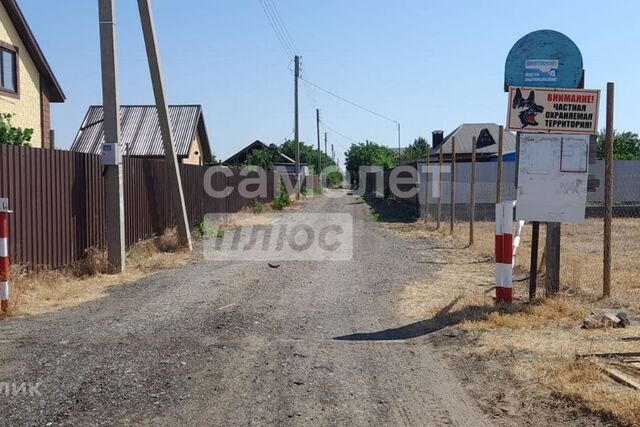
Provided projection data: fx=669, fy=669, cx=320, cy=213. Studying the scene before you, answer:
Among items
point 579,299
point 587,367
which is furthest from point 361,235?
point 587,367

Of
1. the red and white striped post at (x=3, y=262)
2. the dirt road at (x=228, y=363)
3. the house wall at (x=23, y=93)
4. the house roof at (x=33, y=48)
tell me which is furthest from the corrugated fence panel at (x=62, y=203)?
the house roof at (x=33, y=48)

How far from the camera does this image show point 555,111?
7707mm

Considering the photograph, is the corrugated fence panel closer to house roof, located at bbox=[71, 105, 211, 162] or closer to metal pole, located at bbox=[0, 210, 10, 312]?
metal pole, located at bbox=[0, 210, 10, 312]

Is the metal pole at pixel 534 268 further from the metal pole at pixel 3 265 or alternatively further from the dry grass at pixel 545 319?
the metal pole at pixel 3 265

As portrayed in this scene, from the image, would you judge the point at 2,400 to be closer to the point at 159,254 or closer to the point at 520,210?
the point at 520,210

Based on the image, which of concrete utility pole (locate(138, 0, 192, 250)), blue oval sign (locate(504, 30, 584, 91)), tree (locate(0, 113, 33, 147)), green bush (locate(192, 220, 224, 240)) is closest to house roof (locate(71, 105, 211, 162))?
green bush (locate(192, 220, 224, 240))

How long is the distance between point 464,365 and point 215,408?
7.11 feet

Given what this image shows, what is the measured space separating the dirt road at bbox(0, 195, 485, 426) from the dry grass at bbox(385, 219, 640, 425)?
0.54 meters

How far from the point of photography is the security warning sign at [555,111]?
765cm

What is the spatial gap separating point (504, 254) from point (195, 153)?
31590 mm

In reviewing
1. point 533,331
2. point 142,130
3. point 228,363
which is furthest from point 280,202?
point 228,363

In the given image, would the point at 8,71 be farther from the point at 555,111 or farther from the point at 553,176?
the point at 553,176

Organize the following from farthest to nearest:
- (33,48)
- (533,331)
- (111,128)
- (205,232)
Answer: (33,48)
(205,232)
(111,128)
(533,331)

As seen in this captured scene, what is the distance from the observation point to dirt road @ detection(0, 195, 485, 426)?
439 centimetres
